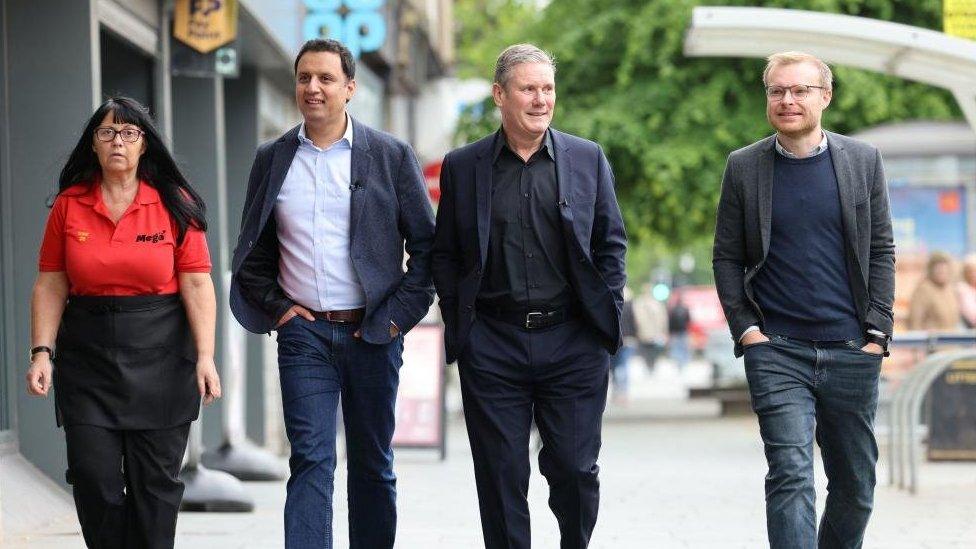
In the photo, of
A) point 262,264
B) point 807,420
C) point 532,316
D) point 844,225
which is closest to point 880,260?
point 844,225

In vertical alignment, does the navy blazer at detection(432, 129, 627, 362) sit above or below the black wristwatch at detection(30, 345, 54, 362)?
above

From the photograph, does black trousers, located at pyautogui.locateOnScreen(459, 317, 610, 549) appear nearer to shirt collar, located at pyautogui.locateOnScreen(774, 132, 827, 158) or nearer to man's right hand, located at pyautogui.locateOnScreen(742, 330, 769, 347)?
man's right hand, located at pyautogui.locateOnScreen(742, 330, 769, 347)

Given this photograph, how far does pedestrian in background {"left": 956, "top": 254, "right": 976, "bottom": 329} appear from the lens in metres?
16.7

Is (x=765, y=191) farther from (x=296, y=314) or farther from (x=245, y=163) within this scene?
(x=245, y=163)

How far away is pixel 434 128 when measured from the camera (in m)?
38.5

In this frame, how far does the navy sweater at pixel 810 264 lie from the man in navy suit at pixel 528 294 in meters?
0.55

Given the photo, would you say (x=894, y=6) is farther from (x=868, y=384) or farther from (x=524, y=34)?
(x=868, y=384)

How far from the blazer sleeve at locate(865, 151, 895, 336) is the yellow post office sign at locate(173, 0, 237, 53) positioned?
6919 mm

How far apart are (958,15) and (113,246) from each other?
807cm

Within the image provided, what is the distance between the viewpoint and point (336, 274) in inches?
251

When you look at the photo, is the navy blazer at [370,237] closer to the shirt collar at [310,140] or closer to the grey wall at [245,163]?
the shirt collar at [310,140]

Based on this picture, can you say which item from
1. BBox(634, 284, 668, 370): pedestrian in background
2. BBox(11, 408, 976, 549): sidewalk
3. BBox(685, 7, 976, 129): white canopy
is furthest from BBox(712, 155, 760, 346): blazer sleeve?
BBox(634, 284, 668, 370): pedestrian in background

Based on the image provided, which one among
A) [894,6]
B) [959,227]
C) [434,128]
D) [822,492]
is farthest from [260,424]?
[434,128]

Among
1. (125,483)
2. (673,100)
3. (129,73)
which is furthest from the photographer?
(673,100)
